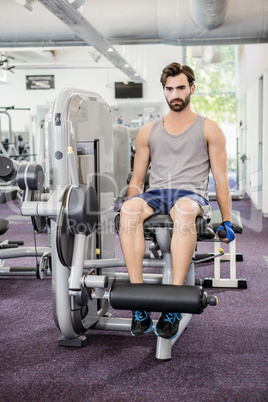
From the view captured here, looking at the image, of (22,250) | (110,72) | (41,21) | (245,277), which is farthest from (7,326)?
(110,72)

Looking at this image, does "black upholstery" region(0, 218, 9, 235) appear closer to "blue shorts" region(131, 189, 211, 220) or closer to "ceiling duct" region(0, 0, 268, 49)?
"blue shorts" region(131, 189, 211, 220)

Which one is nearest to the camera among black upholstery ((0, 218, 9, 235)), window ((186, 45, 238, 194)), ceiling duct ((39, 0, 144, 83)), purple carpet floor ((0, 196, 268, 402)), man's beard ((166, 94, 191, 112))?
purple carpet floor ((0, 196, 268, 402))

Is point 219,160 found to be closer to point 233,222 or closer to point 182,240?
point 182,240

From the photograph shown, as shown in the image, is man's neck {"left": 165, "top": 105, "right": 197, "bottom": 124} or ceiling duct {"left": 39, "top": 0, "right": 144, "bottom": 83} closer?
man's neck {"left": 165, "top": 105, "right": 197, "bottom": 124}

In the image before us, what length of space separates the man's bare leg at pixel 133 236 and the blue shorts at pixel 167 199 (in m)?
0.08

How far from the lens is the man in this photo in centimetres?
225

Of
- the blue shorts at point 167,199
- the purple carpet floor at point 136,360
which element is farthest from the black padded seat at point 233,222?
the blue shorts at point 167,199

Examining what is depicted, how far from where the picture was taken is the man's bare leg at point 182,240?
7.14 feet

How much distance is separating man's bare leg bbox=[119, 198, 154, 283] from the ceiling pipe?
3.27m

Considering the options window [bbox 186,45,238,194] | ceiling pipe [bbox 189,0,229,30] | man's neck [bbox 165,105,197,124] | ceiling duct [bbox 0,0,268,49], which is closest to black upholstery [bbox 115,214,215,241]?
man's neck [bbox 165,105,197,124]

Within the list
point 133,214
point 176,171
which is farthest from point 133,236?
point 176,171

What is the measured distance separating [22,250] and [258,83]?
5.00 m

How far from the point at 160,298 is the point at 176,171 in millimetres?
824

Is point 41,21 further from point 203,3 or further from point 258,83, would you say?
point 258,83
